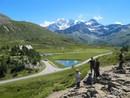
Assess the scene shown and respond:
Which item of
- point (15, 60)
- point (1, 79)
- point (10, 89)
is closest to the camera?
point (10, 89)

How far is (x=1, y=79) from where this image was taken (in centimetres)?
14962

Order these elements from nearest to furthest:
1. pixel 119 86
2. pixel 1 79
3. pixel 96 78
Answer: pixel 119 86
pixel 96 78
pixel 1 79

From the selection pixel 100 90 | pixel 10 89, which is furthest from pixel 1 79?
pixel 100 90

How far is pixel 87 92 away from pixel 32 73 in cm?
12858

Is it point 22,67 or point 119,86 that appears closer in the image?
point 119,86

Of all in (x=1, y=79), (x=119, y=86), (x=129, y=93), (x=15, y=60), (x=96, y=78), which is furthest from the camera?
(x=15, y=60)

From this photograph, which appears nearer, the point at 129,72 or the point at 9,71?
the point at 129,72

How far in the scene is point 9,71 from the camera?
522 feet

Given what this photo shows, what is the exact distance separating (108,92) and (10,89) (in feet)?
251

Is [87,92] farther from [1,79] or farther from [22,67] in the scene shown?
[22,67]

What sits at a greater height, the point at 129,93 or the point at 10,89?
the point at 129,93

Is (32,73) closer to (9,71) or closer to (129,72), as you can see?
(9,71)

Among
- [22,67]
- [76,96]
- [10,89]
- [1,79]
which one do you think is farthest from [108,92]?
[22,67]

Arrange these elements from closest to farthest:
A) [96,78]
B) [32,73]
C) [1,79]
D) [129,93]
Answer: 1. [129,93]
2. [96,78]
3. [1,79]
4. [32,73]
